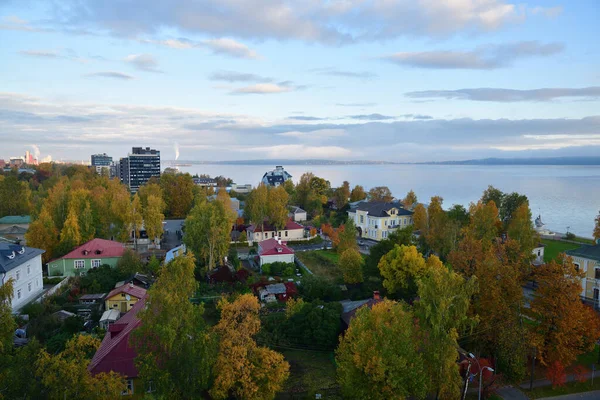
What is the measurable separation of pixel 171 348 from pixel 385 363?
20.5 feet

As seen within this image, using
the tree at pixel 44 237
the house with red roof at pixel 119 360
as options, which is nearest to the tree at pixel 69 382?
the house with red roof at pixel 119 360

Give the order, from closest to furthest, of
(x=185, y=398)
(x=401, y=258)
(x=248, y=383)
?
(x=185, y=398) < (x=248, y=383) < (x=401, y=258)

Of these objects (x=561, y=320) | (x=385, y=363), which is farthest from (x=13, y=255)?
(x=561, y=320)

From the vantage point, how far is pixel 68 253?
30422mm

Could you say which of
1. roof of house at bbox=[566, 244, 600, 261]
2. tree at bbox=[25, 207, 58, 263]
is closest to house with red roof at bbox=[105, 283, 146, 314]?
tree at bbox=[25, 207, 58, 263]

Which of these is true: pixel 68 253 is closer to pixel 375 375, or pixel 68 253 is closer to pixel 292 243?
pixel 292 243

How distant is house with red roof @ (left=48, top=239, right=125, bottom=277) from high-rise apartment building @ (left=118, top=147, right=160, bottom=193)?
221ft

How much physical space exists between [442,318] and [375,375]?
113 inches

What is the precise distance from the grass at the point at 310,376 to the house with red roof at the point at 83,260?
55.1 ft

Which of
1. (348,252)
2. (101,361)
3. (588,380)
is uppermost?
(348,252)

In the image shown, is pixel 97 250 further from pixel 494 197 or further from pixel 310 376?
pixel 494 197

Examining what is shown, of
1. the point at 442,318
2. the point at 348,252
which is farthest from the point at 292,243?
the point at 442,318

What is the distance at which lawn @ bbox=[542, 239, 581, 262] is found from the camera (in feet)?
122

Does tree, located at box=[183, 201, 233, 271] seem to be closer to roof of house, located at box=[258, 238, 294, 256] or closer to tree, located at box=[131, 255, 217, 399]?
roof of house, located at box=[258, 238, 294, 256]
